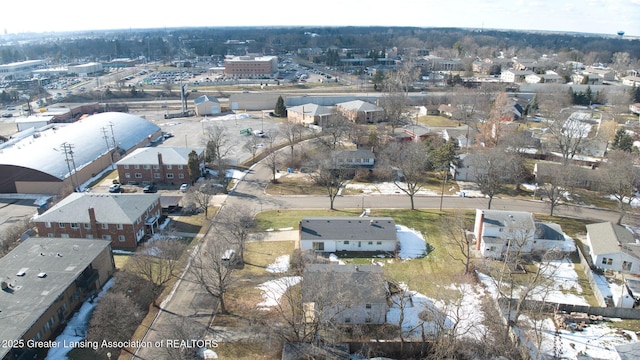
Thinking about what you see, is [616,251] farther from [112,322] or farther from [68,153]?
[68,153]

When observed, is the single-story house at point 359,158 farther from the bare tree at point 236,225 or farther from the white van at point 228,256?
the white van at point 228,256

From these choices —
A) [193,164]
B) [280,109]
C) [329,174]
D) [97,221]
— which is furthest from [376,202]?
[280,109]

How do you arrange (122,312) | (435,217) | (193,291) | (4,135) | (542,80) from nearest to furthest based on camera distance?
(122,312) < (193,291) < (435,217) < (4,135) < (542,80)

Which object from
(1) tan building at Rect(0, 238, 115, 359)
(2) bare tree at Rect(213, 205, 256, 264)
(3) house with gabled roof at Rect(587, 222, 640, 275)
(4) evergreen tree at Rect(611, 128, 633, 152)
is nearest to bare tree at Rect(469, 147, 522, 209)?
(3) house with gabled roof at Rect(587, 222, 640, 275)

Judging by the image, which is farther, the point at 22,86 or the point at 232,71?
the point at 232,71

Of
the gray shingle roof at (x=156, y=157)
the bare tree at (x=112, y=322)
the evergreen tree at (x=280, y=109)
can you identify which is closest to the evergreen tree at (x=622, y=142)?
the evergreen tree at (x=280, y=109)

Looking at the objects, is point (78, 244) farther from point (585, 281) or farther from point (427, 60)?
point (427, 60)

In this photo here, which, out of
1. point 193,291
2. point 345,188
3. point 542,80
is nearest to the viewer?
point 193,291

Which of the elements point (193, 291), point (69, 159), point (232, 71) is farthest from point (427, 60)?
point (193, 291)
